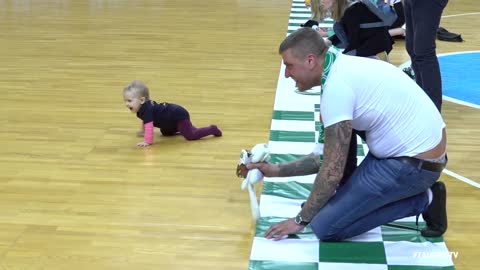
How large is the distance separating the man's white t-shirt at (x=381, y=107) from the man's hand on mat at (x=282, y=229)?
43cm

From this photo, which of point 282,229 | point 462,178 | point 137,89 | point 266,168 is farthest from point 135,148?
point 462,178

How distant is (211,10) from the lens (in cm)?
845

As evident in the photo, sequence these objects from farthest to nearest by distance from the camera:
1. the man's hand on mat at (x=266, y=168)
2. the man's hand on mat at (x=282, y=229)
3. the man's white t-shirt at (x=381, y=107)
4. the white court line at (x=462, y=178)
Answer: the white court line at (x=462, y=178) < the man's hand on mat at (x=266, y=168) < the man's hand on mat at (x=282, y=229) < the man's white t-shirt at (x=381, y=107)

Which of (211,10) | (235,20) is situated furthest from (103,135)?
(211,10)

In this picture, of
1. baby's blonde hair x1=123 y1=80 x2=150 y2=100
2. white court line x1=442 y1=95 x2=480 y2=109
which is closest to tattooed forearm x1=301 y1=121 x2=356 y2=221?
Answer: baby's blonde hair x1=123 y1=80 x2=150 y2=100

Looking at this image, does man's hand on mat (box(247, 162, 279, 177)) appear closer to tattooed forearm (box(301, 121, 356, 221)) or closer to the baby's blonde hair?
tattooed forearm (box(301, 121, 356, 221))

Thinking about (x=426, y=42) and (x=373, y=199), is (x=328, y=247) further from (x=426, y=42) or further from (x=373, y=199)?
(x=426, y=42)

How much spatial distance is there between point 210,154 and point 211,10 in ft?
16.5

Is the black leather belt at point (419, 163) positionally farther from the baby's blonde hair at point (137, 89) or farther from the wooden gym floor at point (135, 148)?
the baby's blonde hair at point (137, 89)

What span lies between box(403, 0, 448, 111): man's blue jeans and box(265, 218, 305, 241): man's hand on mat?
1.38m

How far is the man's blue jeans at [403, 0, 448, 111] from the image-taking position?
3.61m

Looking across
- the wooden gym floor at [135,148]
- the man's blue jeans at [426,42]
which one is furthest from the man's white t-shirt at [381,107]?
the man's blue jeans at [426,42]

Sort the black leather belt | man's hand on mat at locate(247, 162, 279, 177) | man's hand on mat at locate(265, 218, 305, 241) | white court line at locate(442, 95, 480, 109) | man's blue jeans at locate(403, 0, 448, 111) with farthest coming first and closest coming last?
white court line at locate(442, 95, 480, 109)
man's blue jeans at locate(403, 0, 448, 111)
man's hand on mat at locate(247, 162, 279, 177)
man's hand on mat at locate(265, 218, 305, 241)
the black leather belt

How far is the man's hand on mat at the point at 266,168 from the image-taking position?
2.88 m
